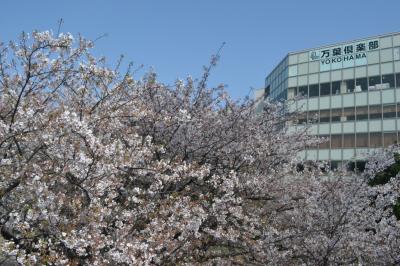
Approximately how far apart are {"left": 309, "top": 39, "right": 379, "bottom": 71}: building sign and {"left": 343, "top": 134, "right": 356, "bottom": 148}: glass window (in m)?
7.15

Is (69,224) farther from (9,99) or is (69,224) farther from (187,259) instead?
(187,259)

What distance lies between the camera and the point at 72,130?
641 cm

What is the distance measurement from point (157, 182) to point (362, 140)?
1610 inches

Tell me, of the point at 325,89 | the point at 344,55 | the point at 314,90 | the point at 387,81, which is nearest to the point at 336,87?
the point at 325,89

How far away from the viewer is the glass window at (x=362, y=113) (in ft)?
151

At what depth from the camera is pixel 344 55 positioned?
48.0 meters

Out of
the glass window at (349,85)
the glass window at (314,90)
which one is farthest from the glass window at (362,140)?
the glass window at (314,90)

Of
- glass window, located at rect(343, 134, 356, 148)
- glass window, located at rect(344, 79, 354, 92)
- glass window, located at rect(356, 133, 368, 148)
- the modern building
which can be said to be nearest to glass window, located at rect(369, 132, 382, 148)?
the modern building

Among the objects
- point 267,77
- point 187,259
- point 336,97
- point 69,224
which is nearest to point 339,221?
point 187,259

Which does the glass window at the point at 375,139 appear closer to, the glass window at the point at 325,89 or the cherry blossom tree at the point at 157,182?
the glass window at the point at 325,89

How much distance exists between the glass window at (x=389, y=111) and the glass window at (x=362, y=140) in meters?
2.53

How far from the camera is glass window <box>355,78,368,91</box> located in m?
46.6

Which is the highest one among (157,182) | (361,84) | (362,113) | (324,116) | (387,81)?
(361,84)

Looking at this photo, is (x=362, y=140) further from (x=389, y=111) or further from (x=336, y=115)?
(x=336, y=115)
